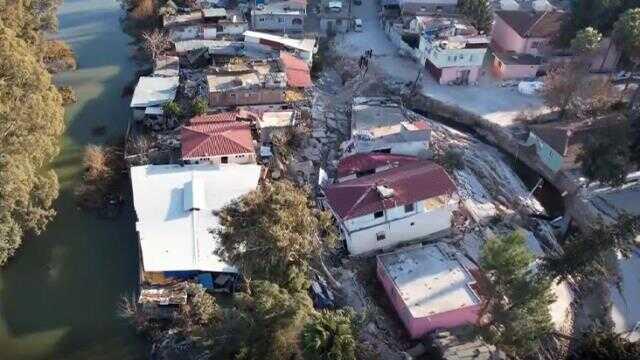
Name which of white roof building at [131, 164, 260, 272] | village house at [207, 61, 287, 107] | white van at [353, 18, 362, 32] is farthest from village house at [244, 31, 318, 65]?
white roof building at [131, 164, 260, 272]

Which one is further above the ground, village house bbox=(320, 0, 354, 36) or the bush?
village house bbox=(320, 0, 354, 36)

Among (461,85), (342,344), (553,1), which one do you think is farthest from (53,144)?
(553,1)

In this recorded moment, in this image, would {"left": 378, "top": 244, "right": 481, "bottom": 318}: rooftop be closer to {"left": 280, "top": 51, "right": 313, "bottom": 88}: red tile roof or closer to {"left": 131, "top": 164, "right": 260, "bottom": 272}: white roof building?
{"left": 131, "top": 164, "right": 260, "bottom": 272}: white roof building

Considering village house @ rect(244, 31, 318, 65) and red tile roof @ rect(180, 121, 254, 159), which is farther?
village house @ rect(244, 31, 318, 65)

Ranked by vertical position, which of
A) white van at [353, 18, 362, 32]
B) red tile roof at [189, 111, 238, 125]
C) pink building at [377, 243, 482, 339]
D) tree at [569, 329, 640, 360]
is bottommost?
pink building at [377, 243, 482, 339]

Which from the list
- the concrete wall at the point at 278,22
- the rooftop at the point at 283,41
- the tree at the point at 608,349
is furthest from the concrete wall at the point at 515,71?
the tree at the point at 608,349

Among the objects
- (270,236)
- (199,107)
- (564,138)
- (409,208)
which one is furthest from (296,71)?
(270,236)

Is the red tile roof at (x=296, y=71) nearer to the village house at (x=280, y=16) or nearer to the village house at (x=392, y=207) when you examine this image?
the village house at (x=280, y=16)
